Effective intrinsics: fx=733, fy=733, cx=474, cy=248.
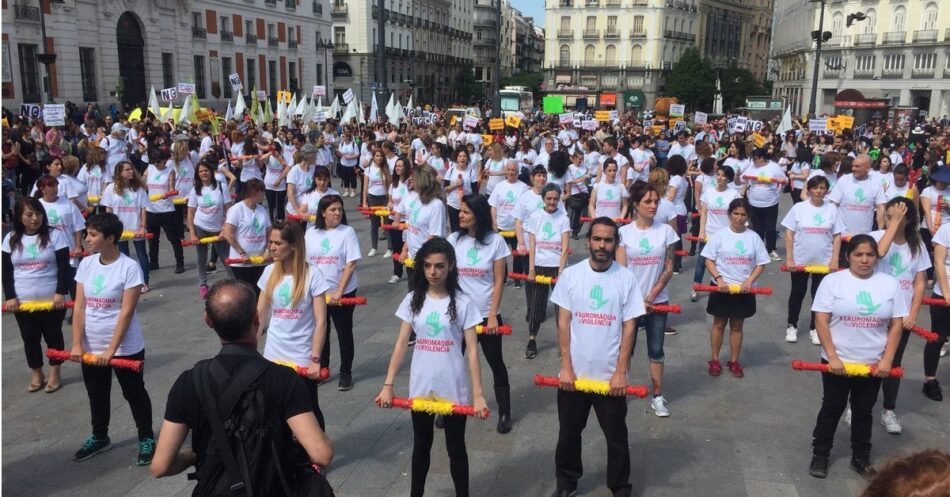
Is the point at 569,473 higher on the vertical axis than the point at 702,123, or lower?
lower

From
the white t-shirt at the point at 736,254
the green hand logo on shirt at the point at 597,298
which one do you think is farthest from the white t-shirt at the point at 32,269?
the white t-shirt at the point at 736,254

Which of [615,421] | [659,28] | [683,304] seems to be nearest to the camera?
[615,421]

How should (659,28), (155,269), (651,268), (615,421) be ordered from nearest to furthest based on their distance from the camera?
(615,421), (651,268), (155,269), (659,28)

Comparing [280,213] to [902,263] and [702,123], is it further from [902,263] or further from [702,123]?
[702,123]

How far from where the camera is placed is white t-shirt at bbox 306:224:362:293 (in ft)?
21.1

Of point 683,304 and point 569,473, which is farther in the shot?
point 683,304

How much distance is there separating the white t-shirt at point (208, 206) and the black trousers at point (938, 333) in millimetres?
8103

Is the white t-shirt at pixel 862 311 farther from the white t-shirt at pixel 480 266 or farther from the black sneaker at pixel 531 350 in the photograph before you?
the black sneaker at pixel 531 350

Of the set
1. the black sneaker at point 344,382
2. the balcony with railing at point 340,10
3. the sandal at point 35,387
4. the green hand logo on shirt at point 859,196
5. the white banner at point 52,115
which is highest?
the balcony with railing at point 340,10

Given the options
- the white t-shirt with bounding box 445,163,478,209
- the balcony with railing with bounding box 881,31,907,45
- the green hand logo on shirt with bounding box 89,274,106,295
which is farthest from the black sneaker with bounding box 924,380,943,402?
the balcony with railing with bounding box 881,31,907,45

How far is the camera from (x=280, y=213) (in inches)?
556

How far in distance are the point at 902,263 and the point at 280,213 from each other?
10793 millimetres

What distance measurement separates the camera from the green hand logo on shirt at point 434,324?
440cm

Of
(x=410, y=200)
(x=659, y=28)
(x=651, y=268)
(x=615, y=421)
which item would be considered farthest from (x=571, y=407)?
(x=659, y=28)
